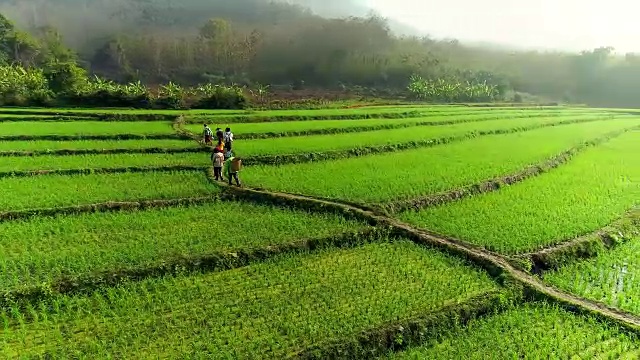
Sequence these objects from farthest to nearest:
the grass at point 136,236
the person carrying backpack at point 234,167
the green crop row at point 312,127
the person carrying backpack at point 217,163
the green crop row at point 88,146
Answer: the green crop row at point 312,127 < the green crop row at point 88,146 < the person carrying backpack at point 217,163 < the person carrying backpack at point 234,167 < the grass at point 136,236

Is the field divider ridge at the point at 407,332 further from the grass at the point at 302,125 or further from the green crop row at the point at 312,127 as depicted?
the grass at the point at 302,125

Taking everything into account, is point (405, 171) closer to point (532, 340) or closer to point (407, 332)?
point (532, 340)

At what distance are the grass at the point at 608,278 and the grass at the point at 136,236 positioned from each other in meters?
4.20

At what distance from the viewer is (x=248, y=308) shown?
6969 millimetres

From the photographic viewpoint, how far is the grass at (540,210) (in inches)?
399

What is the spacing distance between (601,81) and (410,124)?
53510 millimetres

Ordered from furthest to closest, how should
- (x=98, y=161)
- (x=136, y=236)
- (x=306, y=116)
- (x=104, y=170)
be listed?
(x=306, y=116) → (x=98, y=161) → (x=104, y=170) → (x=136, y=236)

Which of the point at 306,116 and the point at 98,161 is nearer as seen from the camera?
the point at 98,161

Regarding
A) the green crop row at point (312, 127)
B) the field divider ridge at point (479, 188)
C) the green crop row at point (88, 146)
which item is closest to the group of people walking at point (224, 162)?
the green crop row at point (88, 146)

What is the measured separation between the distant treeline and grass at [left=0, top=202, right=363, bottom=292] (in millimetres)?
50235

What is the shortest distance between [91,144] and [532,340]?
50.6 ft

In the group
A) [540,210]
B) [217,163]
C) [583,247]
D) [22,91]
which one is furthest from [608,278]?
[22,91]

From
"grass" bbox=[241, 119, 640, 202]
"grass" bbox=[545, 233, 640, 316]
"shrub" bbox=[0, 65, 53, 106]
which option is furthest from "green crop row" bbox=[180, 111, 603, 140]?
"shrub" bbox=[0, 65, 53, 106]

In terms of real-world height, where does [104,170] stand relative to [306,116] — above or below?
below
